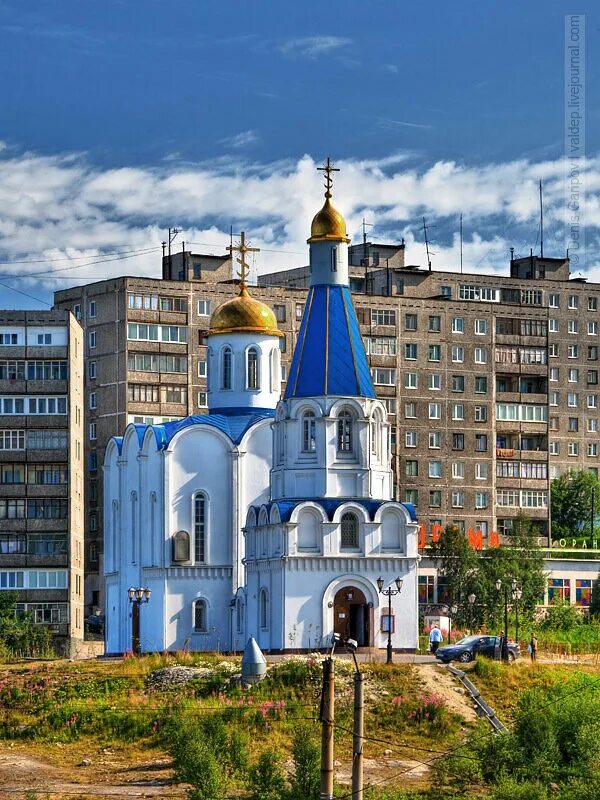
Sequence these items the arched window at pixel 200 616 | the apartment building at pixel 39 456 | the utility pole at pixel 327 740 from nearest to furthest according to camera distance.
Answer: the utility pole at pixel 327 740 → the arched window at pixel 200 616 → the apartment building at pixel 39 456

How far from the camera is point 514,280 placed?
10875 cm

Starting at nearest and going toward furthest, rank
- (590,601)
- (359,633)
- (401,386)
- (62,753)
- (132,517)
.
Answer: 1. (62,753)
2. (359,633)
3. (132,517)
4. (590,601)
5. (401,386)

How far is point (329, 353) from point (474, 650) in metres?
10.2

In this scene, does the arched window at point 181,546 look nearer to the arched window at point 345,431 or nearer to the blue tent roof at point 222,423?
the blue tent roof at point 222,423

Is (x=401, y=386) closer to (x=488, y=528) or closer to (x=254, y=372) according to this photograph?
(x=488, y=528)

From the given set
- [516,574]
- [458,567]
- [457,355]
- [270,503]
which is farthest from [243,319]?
[457,355]

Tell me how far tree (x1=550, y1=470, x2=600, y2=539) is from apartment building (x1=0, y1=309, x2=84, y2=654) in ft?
107

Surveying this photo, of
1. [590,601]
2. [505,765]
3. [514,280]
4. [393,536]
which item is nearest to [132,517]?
[393,536]

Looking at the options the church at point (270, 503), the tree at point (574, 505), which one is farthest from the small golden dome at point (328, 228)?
the tree at point (574, 505)

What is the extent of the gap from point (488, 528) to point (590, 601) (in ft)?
28.8

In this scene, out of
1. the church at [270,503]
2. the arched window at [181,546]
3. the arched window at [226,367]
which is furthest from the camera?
the arched window at [226,367]

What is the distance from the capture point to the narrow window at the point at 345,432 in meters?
62.2

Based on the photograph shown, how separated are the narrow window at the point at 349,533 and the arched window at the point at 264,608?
9.01 feet

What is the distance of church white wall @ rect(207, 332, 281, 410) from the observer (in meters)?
69.5
